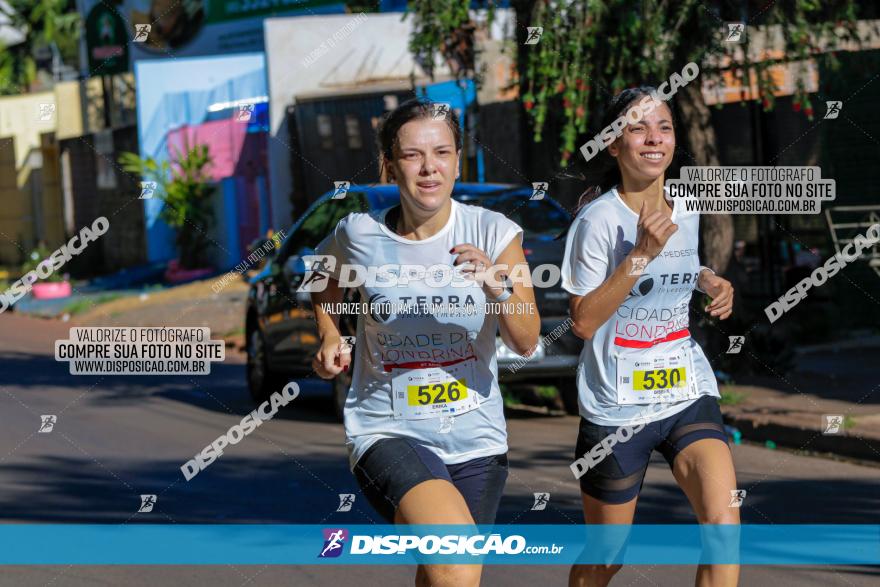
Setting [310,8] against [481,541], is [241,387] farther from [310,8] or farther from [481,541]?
[310,8]

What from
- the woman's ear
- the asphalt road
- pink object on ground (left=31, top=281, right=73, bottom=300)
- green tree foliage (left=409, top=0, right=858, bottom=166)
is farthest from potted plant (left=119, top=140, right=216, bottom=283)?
the woman's ear

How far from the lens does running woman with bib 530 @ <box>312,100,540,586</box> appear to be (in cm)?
423

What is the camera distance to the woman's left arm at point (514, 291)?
405 centimetres

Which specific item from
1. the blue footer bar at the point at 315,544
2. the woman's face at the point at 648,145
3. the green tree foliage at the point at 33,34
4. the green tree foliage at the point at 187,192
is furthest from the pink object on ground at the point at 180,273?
the woman's face at the point at 648,145

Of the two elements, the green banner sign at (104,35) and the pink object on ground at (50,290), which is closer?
the pink object on ground at (50,290)

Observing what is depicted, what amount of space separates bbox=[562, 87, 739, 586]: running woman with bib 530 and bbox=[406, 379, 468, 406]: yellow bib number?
57cm

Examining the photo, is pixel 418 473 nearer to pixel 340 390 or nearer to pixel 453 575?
pixel 453 575

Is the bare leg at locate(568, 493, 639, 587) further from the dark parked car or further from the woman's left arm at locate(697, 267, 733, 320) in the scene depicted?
the dark parked car

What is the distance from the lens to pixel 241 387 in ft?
48.7

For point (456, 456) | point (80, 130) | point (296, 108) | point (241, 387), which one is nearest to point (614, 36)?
point (241, 387)

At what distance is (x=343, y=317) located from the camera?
10477 mm

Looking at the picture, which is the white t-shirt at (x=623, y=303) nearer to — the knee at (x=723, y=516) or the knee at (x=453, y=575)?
the knee at (x=723, y=516)

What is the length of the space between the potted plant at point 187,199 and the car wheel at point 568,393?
1722 centimetres

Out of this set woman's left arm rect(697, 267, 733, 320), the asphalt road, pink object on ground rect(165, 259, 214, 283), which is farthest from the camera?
pink object on ground rect(165, 259, 214, 283)
